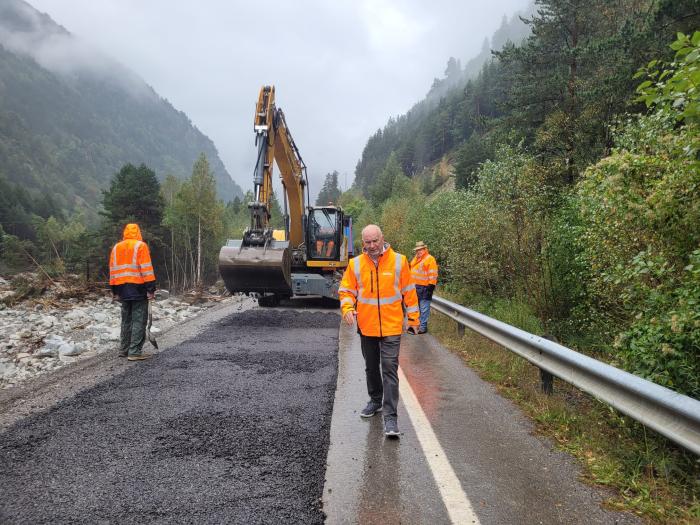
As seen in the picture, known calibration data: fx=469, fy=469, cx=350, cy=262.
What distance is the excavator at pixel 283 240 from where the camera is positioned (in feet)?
36.4

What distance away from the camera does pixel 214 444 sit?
3654mm

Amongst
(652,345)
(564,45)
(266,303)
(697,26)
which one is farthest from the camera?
(564,45)

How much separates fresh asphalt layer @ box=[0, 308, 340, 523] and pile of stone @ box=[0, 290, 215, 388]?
3.02 m

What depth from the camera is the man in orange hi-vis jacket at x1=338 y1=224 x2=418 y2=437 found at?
4.40 metres

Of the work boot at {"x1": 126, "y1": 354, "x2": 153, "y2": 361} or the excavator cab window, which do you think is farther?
the excavator cab window

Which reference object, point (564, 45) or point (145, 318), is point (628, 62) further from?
point (145, 318)

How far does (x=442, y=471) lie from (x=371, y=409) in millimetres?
1322

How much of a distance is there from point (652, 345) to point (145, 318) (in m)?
6.38

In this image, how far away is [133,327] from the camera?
270 inches

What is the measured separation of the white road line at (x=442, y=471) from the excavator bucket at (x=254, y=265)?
265 inches

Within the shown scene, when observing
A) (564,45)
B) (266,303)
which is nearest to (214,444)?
(266,303)

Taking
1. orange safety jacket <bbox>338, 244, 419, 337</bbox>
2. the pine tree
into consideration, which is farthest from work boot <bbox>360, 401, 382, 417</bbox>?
the pine tree

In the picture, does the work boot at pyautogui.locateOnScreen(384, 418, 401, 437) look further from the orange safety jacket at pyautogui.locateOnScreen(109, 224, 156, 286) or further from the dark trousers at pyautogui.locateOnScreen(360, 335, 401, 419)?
the orange safety jacket at pyautogui.locateOnScreen(109, 224, 156, 286)

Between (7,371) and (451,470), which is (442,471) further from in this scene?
(7,371)
